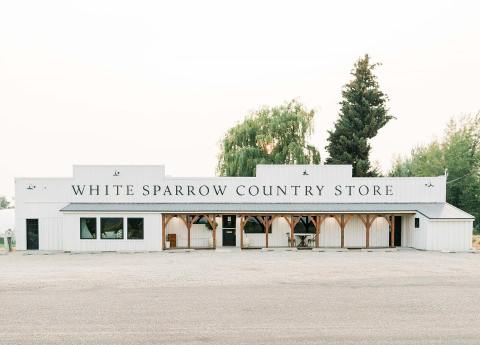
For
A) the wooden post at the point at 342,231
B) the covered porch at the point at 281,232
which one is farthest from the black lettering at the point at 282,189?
the wooden post at the point at 342,231

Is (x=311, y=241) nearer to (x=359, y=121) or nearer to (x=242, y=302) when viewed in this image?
(x=242, y=302)

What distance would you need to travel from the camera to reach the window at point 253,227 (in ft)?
88.3

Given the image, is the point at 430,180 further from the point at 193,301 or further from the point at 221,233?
the point at 193,301

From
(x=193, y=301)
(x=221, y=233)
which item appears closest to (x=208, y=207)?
(x=221, y=233)

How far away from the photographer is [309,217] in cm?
2709

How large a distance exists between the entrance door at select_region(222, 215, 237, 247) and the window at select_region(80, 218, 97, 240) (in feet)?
25.8

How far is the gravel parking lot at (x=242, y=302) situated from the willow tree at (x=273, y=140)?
21416 mm

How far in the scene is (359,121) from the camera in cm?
4478

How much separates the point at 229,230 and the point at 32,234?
1234 cm

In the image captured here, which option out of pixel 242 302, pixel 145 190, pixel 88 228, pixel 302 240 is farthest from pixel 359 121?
pixel 242 302

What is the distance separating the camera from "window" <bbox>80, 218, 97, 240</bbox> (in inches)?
1009

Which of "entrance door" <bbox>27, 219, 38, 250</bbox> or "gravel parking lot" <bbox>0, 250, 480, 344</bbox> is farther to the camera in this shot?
"entrance door" <bbox>27, 219, 38, 250</bbox>

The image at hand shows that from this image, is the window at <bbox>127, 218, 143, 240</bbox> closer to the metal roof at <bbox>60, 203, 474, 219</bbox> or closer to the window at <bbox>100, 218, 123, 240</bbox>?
the window at <bbox>100, 218, 123, 240</bbox>

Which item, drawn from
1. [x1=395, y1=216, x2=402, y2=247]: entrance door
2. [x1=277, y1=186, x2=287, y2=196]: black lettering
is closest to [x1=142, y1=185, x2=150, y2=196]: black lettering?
[x1=277, y1=186, x2=287, y2=196]: black lettering
